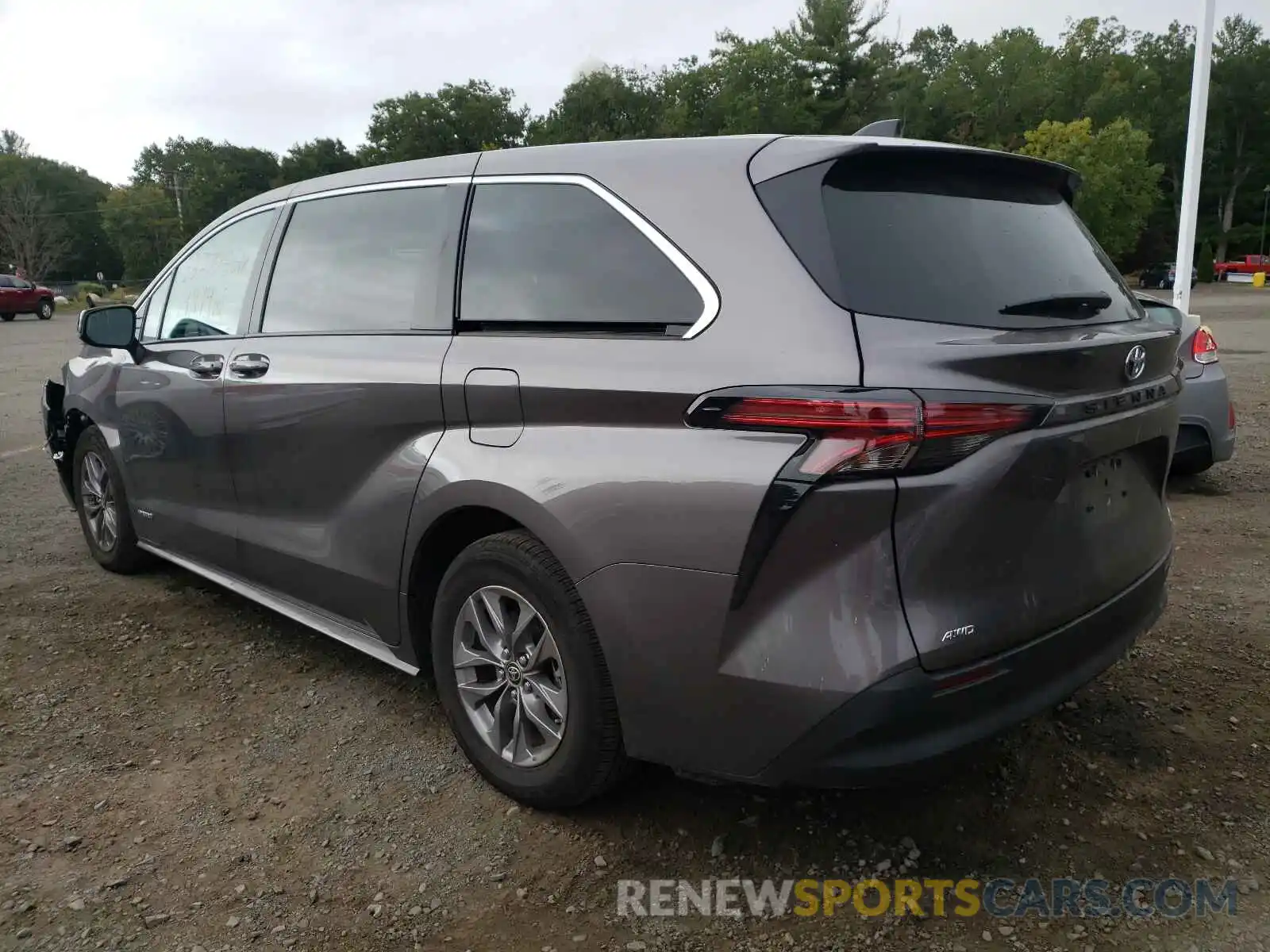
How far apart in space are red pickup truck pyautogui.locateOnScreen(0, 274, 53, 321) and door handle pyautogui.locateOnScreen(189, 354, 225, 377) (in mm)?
35337

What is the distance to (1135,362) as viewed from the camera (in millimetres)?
2387

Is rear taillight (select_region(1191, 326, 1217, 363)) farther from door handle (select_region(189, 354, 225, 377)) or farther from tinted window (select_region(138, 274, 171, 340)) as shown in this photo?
tinted window (select_region(138, 274, 171, 340))

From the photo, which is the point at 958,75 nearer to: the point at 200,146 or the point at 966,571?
the point at 200,146

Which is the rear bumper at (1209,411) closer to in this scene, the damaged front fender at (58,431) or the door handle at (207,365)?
the door handle at (207,365)

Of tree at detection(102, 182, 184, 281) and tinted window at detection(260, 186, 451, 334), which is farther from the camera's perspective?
tree at detection(102, 182, 184, 281)

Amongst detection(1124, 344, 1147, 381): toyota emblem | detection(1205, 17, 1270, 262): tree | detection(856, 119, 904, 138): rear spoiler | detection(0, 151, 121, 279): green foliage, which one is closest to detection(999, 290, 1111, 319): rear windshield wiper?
detection(1124, 344, 1147, 381): toyota emblem

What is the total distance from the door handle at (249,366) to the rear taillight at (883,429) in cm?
218

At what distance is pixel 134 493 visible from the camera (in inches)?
175

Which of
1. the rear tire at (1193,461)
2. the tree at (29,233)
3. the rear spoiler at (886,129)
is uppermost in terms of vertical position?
the tree at (29,233)

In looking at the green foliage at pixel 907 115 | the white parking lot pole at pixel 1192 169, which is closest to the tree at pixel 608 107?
the green foliage at pixel 907 115

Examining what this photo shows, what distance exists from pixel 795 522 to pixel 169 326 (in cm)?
334

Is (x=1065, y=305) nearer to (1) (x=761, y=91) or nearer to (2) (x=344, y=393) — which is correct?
(2) (x=344, y=393)

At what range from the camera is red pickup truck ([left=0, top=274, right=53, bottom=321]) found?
33.1 meters

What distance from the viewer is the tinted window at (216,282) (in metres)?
3.82
